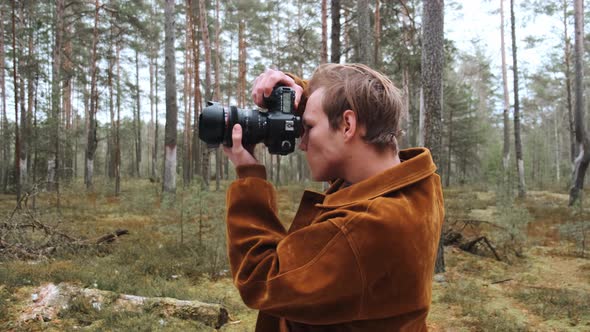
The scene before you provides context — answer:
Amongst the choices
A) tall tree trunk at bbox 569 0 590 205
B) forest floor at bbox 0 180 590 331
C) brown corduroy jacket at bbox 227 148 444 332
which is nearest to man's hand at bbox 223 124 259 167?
brown corduroy jacket at bbox 227 148 444 332

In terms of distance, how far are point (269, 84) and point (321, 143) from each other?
0.35 m

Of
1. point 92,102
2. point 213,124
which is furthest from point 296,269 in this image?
point 92,102

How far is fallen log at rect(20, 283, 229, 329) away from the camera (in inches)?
152

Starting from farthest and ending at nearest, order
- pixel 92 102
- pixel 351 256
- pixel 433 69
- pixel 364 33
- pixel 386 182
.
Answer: pixel 92 102, pixel 364 33, pixel 433 69, pixel 386 182, pixel 351 256

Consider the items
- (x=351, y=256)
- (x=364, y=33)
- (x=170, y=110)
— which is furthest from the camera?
(x=170, y=110)

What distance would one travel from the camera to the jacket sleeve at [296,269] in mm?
899

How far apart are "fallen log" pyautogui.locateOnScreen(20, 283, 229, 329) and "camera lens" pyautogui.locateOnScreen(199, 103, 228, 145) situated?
3138 mm

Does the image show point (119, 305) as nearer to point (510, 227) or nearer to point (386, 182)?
point (386, 182)

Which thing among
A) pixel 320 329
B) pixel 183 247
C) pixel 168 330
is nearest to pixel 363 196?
pixel 320 329

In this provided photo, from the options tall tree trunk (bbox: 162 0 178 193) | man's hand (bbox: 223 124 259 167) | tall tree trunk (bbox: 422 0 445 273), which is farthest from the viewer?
tall tree trunk (bbox: 162 0 178 193)

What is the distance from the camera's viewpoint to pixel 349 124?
1.06 m

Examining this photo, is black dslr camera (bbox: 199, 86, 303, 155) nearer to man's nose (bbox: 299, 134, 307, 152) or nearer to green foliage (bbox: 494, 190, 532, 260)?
man's nose (bbox: 299, 134, 307, 152)

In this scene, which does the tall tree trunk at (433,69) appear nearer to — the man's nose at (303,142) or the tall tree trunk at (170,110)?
the man's nose at (303,142)

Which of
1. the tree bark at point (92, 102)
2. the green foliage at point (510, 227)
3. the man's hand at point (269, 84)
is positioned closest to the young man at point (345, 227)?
the man's hand at point (269, 84)
